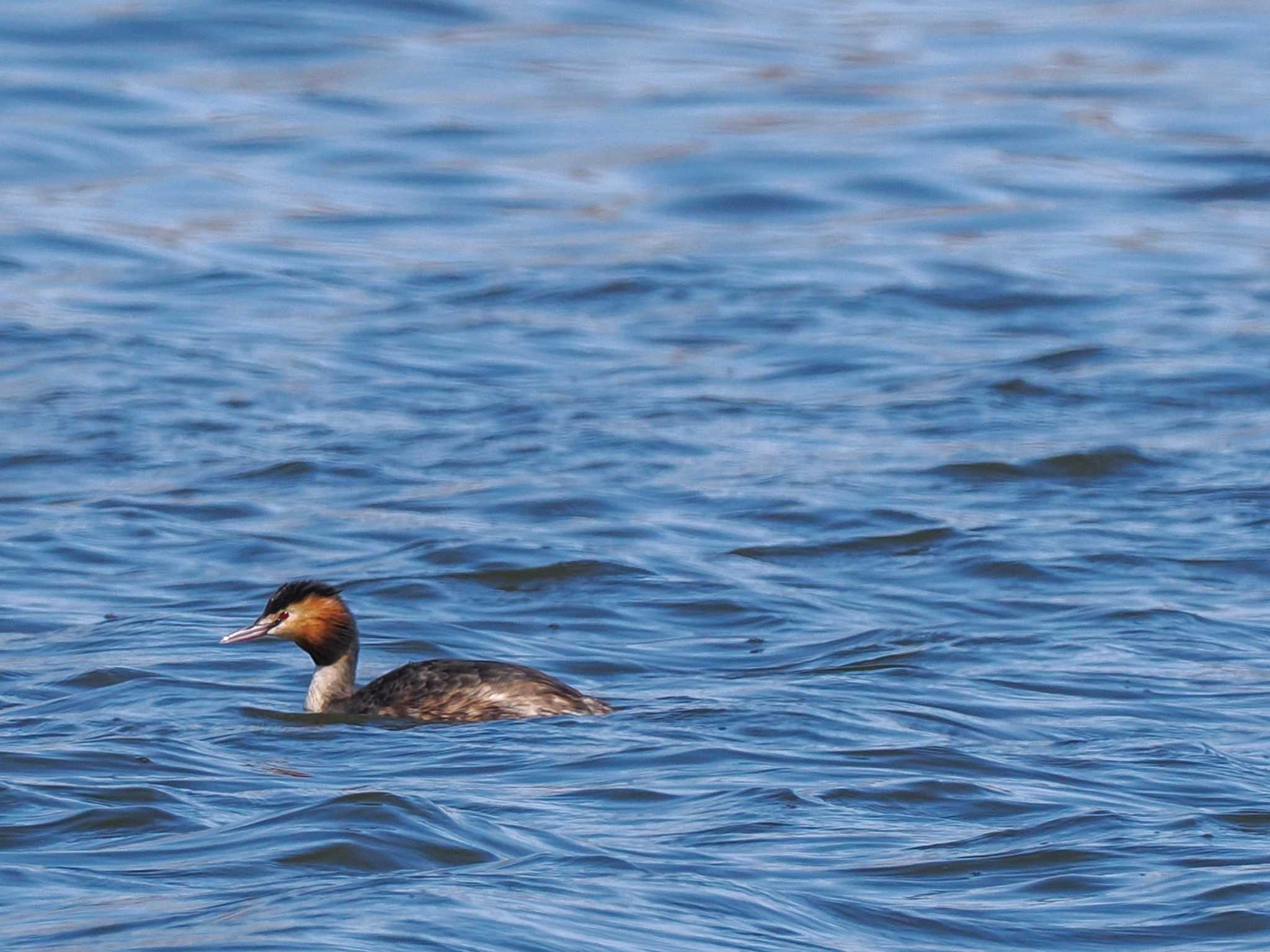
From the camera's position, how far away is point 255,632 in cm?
986

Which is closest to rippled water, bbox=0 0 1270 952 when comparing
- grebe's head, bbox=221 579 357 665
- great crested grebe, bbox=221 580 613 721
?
great crested grebe, bbox=221 580 613 721

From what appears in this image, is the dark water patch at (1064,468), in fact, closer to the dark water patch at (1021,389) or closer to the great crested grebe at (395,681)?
the dark water patch at (1021,389)

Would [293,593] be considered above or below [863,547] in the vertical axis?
above

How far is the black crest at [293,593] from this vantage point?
9891 mm

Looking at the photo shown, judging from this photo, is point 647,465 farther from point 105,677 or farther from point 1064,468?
point 105,677

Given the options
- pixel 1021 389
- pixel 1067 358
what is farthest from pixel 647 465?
pixel 1067 358

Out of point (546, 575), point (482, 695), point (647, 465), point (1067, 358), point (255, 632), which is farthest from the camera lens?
point (1067, 358)

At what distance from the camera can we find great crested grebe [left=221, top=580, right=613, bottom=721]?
9195 mm

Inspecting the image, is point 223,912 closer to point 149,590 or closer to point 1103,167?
point 149,590

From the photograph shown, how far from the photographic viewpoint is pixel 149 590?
1126 centimetres

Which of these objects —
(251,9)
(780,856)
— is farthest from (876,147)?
(780,856)

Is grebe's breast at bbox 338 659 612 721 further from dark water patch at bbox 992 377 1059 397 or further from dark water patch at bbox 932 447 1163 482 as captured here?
dark water patch at bbox 992 377 1059 397

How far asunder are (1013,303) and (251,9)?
971cm

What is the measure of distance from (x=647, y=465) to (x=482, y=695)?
4270 millimetres
